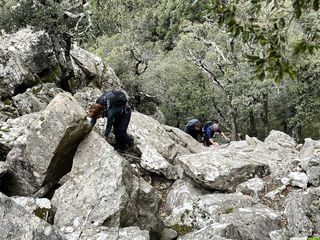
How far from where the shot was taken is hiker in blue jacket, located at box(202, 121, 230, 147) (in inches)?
798

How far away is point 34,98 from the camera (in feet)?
61.4

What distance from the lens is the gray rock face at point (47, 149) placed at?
11.9 metres

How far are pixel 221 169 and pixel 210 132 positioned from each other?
22.4ft

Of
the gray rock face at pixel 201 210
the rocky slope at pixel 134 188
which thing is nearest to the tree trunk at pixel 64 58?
the rocky slope at pixel 134 188

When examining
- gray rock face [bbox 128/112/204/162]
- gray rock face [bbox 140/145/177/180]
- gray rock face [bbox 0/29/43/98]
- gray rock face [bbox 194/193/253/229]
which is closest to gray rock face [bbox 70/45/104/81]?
gray rock face [bbox 0/29/43/98]

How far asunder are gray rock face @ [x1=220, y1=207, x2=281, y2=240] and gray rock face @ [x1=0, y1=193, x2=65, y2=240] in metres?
4.75

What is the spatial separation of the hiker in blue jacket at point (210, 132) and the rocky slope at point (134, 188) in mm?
3500

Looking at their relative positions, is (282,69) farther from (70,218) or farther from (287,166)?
(287,166)

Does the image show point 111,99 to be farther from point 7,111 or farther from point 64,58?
point 64,58

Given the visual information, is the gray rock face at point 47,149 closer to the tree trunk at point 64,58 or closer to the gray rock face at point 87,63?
the tree trunk at point 64,58

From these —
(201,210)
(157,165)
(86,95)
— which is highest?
(86,95)

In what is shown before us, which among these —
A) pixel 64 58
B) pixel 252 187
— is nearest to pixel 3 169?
pixel 252 187

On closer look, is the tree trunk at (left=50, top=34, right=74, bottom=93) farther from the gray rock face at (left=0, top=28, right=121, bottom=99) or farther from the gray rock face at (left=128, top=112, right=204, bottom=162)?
the gray rock face at (left=128, top=112, right=204, bottom=162)

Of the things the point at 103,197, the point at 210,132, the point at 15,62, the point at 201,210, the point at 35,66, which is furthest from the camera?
the point at 35,66
